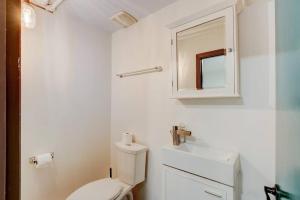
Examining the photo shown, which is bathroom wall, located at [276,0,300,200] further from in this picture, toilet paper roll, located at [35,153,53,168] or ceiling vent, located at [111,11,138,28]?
toilet paper roll, located at [35,153,53,168]

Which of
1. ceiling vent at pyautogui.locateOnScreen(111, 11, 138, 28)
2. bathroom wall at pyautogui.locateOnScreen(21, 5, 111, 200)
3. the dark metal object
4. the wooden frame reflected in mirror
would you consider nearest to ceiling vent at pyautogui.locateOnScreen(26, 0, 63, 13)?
bathroom wall at pyautogui.locateOnScreen(21, 5, 111, 200)

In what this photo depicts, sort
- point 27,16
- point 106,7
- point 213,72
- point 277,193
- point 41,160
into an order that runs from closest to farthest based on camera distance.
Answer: point 277,193 < point 213,72 < point 27,16 < point 41,160 < point 106,7

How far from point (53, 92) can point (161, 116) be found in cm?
106

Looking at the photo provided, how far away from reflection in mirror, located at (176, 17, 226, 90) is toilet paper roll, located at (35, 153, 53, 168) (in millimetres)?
1310

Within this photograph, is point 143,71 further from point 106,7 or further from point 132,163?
point 132,163

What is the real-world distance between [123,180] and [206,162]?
95cm

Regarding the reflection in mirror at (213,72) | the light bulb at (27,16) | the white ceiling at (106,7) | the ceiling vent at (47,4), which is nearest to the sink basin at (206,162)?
the reflection in mirror at (213,72)

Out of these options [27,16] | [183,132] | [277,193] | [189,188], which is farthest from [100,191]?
[27,16]

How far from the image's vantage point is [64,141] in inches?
70.9

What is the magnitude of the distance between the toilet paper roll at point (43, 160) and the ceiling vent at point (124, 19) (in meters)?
1.47

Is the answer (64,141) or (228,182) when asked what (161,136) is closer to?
(228,182)

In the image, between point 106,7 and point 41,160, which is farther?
point 106,7

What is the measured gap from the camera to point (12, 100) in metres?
0.38

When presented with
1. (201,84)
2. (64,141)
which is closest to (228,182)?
(201,84)
